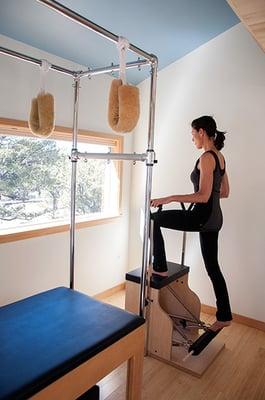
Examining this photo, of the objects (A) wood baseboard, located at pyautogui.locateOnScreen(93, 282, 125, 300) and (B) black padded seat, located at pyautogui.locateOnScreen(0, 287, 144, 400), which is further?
(A) wood baseboard, located at pyautogui.locateOnScreen(93, 282, 125, 300)

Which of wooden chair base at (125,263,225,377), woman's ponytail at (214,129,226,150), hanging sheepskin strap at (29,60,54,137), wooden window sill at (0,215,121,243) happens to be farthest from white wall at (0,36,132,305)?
woman's ponytail at (214,129,226,150)

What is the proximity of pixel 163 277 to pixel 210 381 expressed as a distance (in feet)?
2.22

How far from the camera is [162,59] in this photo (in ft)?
9.05

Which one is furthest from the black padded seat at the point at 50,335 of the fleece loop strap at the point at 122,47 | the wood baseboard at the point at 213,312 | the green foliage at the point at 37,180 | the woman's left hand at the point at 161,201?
the wood baseboard at the point at 213,312

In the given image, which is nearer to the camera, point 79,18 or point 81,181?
point 79,18

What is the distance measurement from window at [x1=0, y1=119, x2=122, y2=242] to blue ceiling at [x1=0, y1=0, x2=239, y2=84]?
566mm

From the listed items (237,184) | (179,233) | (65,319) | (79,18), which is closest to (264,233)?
(237,184)

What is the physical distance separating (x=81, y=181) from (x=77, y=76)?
1.12 metres

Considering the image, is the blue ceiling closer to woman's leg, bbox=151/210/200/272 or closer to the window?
the window

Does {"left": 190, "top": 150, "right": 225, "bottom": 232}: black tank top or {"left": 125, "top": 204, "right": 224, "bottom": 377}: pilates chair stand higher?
{"left": 190, "top": 150, "right": 225, "bottom": 232}: black tank top

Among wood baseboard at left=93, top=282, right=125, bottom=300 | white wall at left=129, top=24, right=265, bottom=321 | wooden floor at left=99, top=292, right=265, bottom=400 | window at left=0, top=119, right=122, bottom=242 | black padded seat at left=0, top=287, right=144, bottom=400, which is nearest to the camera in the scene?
black padded seat at left=0, top=287, right=144, bottom=400

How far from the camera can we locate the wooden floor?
1.82 m

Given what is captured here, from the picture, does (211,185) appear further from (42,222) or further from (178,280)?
(42,222)

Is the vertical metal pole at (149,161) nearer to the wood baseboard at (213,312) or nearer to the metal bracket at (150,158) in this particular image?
the metal bracket at (150,158)
